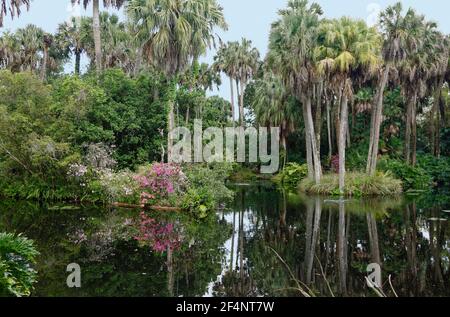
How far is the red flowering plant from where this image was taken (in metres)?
19.0

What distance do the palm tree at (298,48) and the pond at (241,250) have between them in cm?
970

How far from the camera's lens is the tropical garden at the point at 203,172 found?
9195 millimetres

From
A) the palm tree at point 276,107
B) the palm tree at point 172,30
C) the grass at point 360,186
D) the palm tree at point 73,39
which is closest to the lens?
the palm tree at point 172,30

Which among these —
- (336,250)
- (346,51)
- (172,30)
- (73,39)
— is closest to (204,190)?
(336,250)

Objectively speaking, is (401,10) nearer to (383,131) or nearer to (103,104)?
(383,131)

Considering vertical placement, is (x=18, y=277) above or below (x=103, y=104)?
below

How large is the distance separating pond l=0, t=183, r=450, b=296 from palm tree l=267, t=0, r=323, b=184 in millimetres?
9697

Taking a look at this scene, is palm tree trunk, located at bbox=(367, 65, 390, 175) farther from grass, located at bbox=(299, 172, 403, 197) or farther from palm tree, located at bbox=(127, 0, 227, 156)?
palm tree, located at bbox=(127, 0, 227, 156)

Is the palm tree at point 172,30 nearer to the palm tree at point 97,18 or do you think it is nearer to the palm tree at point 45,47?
the palm tree at point 97,18

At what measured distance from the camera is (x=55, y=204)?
20.9 m
